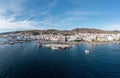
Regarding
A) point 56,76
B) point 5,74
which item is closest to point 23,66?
point 5,74

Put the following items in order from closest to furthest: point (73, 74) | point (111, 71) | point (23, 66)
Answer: point (73, 74)
point (111, 71)
point (23, 66)

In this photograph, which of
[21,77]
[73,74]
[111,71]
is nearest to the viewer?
[21,77]

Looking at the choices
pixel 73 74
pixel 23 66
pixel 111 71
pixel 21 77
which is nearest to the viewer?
pixel 21 77

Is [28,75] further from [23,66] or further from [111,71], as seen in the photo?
[111,71]

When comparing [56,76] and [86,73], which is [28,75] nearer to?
[56,76]

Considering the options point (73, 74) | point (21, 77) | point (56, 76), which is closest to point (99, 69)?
point (73, 74)

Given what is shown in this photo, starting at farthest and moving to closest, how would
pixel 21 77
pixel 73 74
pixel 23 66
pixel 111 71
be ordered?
pixel 23 66
pixel 111 71
pixel 73 74
pixel 21 77

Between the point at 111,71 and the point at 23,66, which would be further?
the point at 23,66

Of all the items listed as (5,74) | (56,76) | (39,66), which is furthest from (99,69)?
(5,74)

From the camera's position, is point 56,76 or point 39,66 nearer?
point 56,76
